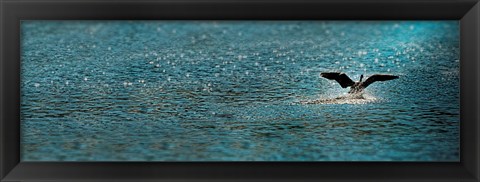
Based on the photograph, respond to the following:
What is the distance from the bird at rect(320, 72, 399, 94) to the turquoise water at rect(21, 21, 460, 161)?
2cm

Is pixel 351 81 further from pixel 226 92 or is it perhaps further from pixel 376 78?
pixel 226 92

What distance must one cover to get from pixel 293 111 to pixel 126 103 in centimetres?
54

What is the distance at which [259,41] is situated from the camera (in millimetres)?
2039

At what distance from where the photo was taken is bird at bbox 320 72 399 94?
205 centimetres

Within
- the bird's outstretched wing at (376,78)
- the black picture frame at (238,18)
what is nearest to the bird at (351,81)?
the bird's outstretched wing at (376,78)

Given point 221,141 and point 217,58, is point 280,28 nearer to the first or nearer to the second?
point 217,58

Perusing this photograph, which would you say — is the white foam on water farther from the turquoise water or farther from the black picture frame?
the black picture frame

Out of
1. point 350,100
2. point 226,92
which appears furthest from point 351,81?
point 226,92

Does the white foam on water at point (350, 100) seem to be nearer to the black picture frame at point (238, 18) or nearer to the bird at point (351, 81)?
the bird at point (351, 81)

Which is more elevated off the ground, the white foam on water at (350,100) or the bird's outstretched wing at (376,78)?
the bird's outstretched wing at (376,78)

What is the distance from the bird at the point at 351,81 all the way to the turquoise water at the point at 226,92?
17 millimetres

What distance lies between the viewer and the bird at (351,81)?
205 centimetres

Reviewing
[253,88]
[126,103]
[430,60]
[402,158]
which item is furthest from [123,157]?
[430,60]

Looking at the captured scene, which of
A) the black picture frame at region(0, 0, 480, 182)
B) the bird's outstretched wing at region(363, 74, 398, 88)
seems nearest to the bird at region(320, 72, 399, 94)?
the bird's outstretched wing at region(363, 74, 398, 88)
